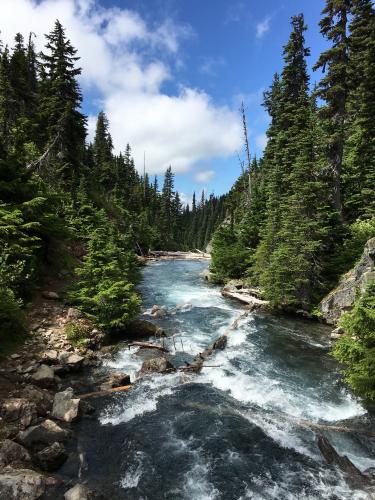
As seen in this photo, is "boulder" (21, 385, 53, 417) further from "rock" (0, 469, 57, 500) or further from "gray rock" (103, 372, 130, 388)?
"rock" (0, 469, 57, 500)

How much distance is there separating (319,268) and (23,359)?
14886 millimetres

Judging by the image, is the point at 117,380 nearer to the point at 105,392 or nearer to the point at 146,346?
the point at 105,392

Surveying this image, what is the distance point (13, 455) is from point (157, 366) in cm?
533

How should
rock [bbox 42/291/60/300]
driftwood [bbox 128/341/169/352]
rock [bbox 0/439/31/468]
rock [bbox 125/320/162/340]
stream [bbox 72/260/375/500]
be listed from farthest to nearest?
rock [bbox 42/291/60/300] < rock [bbox 125/320/162/340] < driftwood [bbox 128/341/169/352] < stream [bbox 72/260/375/500] < rock [bbox 0/439/31/468]

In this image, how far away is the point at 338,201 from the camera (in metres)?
20.2

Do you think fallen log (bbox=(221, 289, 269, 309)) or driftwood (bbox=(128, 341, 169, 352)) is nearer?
driftwood (bbox=(128, 341, 169, 352))

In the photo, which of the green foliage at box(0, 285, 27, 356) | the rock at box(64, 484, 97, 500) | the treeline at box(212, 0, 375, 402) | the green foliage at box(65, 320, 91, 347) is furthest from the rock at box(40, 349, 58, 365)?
the treeline at box(212, 0, 375, 402)

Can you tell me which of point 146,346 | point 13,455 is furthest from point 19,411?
point 146,346

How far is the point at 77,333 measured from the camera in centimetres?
1213

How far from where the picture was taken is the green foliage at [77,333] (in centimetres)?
1190

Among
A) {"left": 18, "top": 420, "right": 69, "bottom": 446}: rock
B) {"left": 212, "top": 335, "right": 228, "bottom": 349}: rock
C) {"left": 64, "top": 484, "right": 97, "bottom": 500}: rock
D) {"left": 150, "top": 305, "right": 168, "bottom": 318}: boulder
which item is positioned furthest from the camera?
{"left": 150, "top": 305, "right": 168, "bottom": 318}: boulder

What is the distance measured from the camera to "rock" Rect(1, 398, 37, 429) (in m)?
7.22

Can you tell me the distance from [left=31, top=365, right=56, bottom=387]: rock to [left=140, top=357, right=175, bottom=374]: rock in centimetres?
284

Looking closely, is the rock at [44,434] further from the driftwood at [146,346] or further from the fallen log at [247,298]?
the fallen log at [247,298]
